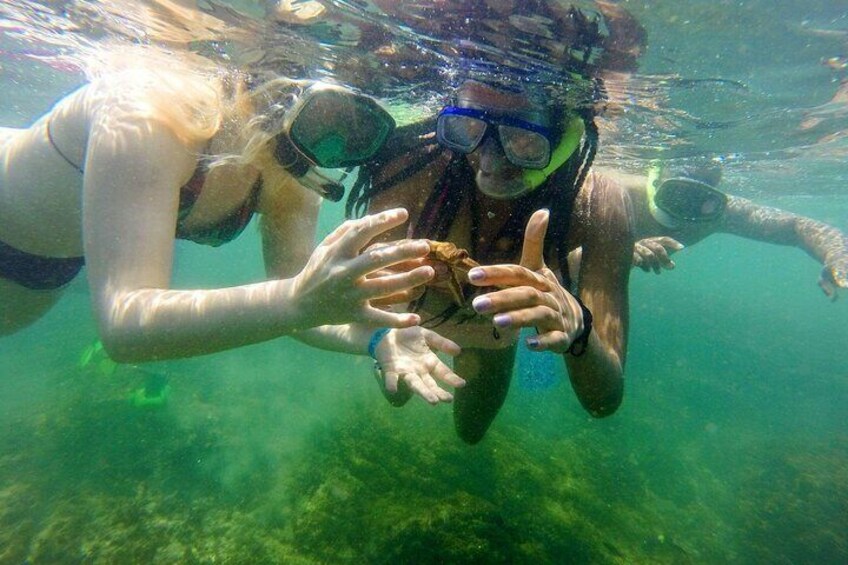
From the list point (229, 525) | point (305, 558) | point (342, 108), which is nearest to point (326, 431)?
point (229, 525)

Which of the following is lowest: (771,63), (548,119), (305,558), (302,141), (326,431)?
(326,431)

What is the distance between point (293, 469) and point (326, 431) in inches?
72.8

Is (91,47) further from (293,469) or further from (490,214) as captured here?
(490,214)

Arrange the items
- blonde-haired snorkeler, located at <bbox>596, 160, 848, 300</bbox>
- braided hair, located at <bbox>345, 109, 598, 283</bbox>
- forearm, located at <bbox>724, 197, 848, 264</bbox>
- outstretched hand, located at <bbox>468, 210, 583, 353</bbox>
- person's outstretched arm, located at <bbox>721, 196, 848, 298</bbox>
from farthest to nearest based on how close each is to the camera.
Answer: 1. blonde-haired snorkeler, located at <bbox>596, 160, 848, 300</bbox>
2. forearm, located at <bbox>724, 197, 848, 264</bbox>
3. person's outstretched arm, located at <bbox>721, 196, 848, 298</bbox>
4. braided hair, located at <bbox>345, 109, 598, 283</bbox>
5. outstretched hand, located at <bbox>468, 210, 583, 353</bbox>

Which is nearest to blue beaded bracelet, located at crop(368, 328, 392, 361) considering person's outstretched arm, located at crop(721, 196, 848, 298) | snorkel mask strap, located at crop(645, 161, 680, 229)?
person's outstretched arm, located at crop(721, 196, 848, 298)

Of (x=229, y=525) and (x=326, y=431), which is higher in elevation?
(x=229, y=525)

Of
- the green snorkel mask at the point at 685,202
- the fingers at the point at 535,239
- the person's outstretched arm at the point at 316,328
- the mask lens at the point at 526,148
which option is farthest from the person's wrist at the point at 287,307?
the green snorkel mask at the point at 685,202

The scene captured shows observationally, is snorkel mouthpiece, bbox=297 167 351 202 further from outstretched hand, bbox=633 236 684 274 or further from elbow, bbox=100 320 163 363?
outstretched hand, bbox=633 236 684 274

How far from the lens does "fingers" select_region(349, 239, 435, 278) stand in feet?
5.36

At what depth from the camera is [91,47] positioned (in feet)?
31.2

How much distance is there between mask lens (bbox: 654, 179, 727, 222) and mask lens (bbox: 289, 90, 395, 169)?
893 centimetres

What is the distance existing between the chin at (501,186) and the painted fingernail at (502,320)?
6.52 feet

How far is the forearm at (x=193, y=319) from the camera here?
1.87m

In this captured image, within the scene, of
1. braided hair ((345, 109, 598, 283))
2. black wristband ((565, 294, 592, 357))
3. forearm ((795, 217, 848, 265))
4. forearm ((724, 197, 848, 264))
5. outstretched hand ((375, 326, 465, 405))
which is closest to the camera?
outstretched hand ((375, 326, 465, 405))
